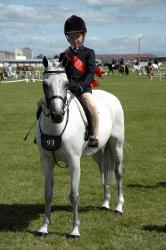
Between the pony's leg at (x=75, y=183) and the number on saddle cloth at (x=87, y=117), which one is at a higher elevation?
the number on saddle cloth at (x=87, y=117)

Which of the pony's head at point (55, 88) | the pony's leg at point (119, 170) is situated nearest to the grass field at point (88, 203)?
the pony's leg at point (119, 170)

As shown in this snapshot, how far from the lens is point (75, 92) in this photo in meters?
7.08

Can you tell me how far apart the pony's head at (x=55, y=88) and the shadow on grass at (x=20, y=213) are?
205cm

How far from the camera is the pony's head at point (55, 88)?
20.0ft

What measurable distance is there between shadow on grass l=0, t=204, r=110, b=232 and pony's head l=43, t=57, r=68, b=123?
2.05 meters

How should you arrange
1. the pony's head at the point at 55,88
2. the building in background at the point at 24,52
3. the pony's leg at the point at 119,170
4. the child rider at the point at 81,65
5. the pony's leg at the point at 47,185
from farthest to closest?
the building in background at the point at 24,52 < the pony's leg at the point at 119,170 < the child rider at the point at 81,65 < the pony's leg at the point at 47,185 < the pony's head at the point at 55,88

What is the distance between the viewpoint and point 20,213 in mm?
8031

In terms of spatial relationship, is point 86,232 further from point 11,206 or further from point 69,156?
point 11,206

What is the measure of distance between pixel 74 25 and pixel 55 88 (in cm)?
128

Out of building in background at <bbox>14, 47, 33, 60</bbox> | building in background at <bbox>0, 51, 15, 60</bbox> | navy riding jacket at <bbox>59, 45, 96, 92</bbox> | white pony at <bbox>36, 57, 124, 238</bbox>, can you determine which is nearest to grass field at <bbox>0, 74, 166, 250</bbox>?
white pony at <bbox>36, 57, 124, 238</bbox>

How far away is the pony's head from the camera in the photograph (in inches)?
240

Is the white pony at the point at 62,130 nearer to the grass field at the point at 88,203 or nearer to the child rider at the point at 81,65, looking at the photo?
the child rider at the point at 81,65

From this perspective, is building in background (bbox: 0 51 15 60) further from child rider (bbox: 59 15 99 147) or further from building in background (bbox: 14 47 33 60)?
child rider (bbox: 59 15 99 147)

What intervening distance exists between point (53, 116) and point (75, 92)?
1.07m
